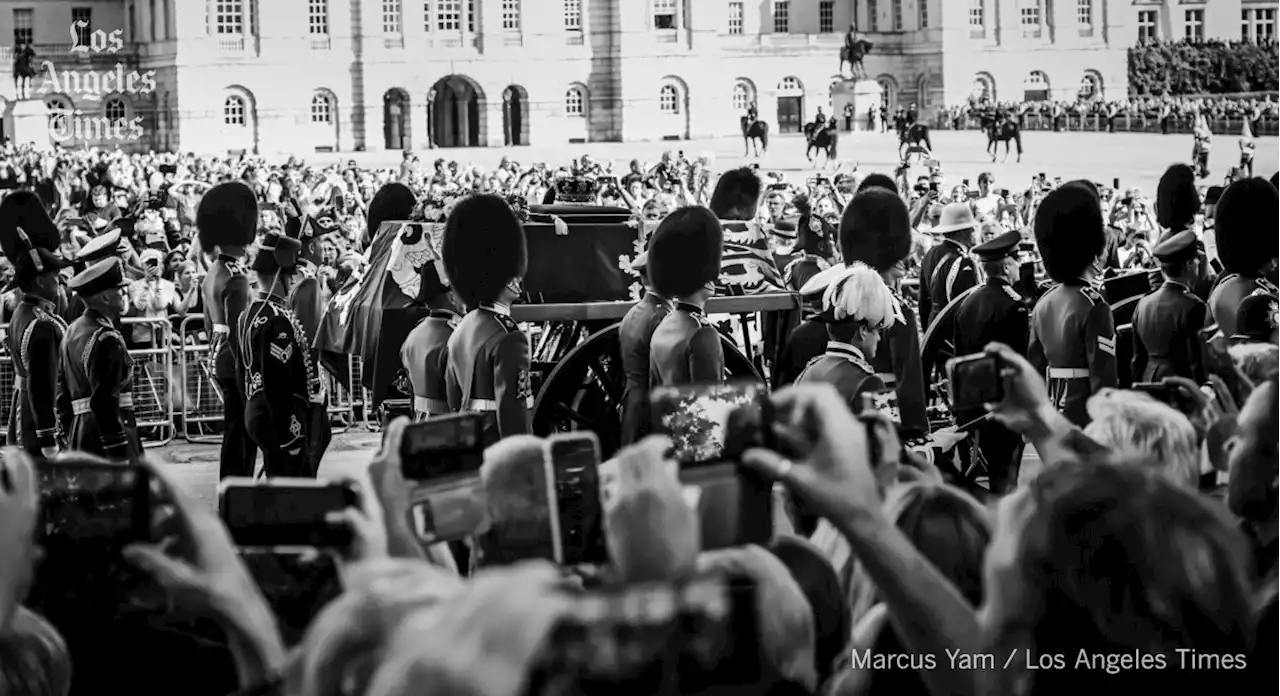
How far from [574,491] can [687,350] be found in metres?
3.06

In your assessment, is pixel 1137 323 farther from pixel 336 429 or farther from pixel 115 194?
pixel 115 194

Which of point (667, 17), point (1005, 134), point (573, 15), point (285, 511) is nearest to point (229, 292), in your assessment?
point (285, 511)

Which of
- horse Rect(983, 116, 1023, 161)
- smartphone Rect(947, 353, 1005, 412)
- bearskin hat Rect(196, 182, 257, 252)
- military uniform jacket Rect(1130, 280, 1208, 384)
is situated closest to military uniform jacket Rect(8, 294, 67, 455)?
bearskin hat Rect(196, 182, 257, 252)

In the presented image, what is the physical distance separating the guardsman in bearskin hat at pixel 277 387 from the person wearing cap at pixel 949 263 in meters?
3.56

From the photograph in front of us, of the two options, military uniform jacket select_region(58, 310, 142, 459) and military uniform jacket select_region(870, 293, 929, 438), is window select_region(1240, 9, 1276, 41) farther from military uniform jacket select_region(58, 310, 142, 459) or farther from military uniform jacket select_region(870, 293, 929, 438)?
military uniform jacket select_region(58, 310, 142, 459)

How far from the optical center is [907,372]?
22.4 feet

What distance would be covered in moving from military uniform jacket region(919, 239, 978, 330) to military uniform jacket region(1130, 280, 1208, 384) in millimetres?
2722

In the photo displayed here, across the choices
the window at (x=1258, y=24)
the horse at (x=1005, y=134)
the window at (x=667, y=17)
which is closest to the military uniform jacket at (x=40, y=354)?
the horse at (x=1005, y=134)

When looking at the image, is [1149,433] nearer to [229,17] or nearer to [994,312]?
[994,312]

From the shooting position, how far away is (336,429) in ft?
43.1

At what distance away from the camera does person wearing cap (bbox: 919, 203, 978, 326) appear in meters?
10.4

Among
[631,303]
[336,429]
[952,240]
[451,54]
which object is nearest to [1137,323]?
[631,303]

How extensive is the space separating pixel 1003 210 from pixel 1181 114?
3140 centimetres

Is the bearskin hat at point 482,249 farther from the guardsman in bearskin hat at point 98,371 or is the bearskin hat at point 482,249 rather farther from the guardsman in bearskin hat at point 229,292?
the guardsman in bearskin hat at point 229,292
